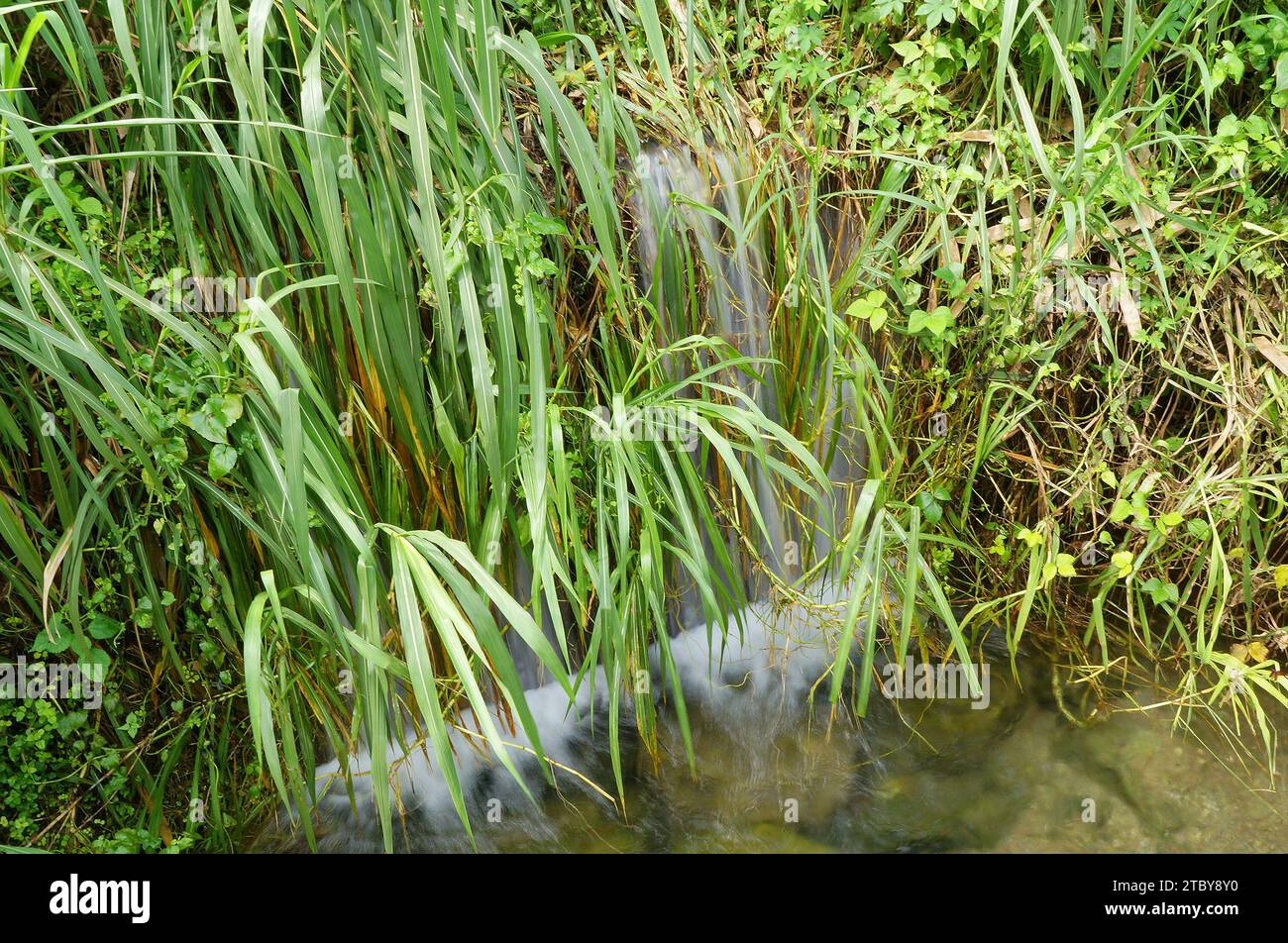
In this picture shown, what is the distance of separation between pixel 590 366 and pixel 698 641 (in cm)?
82

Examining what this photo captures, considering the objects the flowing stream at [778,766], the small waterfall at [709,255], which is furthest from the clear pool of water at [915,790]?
the small waterfall at [709,255]

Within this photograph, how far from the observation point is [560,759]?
2.41 metres

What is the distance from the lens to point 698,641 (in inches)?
101

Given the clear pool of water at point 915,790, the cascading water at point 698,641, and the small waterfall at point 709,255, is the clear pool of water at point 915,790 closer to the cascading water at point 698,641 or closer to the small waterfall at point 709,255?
the cascading water at point 698,641

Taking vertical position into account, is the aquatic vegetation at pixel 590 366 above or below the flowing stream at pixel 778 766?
above

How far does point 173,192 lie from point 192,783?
1260mm

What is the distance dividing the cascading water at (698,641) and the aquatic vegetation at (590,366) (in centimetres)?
2

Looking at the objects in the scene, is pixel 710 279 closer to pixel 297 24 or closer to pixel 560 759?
pixel 297 24

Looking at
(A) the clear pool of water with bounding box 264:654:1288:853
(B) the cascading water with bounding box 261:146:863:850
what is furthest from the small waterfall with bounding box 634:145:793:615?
(A) the clear pool of water with bounding box 264:654:1288:853

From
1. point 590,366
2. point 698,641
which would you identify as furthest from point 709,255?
point 698,641

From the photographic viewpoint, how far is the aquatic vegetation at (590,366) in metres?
1.80

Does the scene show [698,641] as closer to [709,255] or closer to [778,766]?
[778,766]

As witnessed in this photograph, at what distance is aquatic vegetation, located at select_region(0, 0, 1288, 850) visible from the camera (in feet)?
5.90
